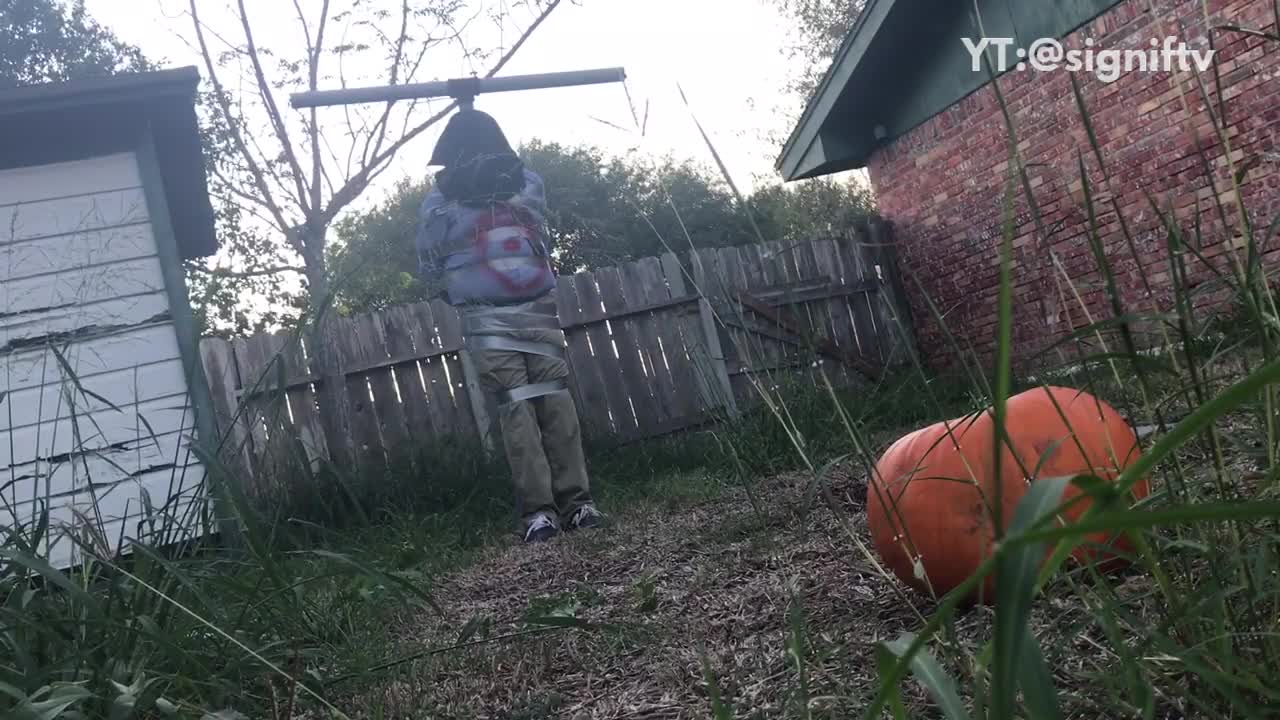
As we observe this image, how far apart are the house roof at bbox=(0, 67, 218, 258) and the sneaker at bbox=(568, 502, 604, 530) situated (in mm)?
3088

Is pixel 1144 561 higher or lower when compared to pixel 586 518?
higher

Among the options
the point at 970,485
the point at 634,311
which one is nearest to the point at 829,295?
the point at 634,311

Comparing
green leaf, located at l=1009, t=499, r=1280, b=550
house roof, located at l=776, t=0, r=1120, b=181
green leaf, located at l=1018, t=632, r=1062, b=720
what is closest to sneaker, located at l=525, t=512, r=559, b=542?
green leaf, located at l=1018, t=632, r=1062, b=720

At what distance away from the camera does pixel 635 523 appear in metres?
3.69

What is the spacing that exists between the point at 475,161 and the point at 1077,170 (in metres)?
4.62

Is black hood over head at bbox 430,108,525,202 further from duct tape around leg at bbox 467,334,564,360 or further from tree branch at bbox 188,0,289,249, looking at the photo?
tree branch at bbox 188,0,289,249

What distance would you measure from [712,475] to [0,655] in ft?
11.2

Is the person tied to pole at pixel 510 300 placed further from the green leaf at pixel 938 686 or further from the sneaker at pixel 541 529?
the green leaf at pixel 938 686

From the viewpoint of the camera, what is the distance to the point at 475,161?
4258mm

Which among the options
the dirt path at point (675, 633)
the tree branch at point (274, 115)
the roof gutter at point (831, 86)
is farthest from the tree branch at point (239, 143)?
the dirt path at point (675, 633)

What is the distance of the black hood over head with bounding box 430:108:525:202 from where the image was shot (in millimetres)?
4277

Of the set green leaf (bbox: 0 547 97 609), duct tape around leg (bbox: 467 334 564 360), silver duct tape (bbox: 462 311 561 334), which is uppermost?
silver duct tape (bbox: 462 311 561 334)

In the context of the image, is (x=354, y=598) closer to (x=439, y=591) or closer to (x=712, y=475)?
(x=439, y=591)

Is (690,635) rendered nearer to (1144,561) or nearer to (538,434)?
(1144,561)
